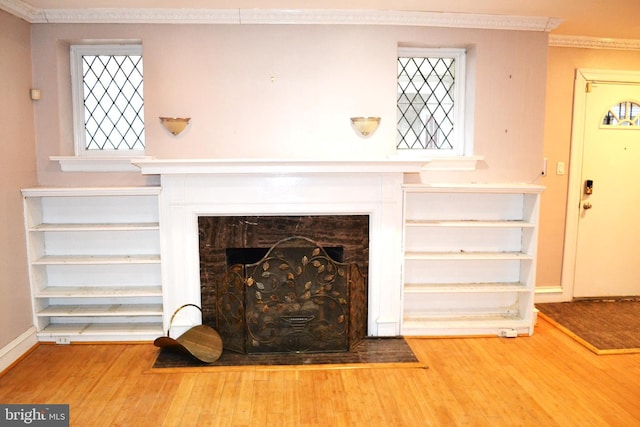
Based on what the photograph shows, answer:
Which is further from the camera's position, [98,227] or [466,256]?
[466,256]

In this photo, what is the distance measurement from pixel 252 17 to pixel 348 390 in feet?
8.53

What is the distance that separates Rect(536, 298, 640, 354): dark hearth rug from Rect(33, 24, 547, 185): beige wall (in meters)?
2.06

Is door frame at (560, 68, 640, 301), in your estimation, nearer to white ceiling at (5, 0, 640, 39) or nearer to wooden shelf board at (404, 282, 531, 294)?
white ceiling at (5, 0, 640, 39)

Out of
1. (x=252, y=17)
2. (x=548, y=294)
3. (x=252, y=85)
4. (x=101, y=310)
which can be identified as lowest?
(x=548, y=294)

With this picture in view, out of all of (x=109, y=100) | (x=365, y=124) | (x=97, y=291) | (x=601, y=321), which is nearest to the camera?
(x=365, y=124)

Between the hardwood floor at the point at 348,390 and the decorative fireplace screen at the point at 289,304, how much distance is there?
0.89ft

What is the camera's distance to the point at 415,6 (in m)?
3.24

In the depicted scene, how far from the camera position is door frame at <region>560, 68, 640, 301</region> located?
414cm

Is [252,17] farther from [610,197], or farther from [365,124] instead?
[610,197]

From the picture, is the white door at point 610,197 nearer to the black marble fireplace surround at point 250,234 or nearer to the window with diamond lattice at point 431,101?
the window with diamond lattice at point 431,101

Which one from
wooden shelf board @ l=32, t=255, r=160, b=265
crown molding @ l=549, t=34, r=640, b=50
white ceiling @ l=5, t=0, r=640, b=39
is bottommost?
wooden shelf board @ l=32, t=255, r=160, b=265

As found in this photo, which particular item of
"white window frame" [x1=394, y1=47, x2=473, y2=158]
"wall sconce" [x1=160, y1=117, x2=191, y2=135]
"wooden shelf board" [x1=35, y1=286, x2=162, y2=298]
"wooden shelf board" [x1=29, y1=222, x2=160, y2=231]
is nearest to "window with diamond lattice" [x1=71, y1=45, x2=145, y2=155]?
"wall sconce" [x1=160, y1=117, x2=191, y2=135]

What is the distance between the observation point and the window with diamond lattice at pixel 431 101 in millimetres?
3701

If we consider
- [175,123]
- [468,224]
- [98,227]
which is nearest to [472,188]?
[468,224]
